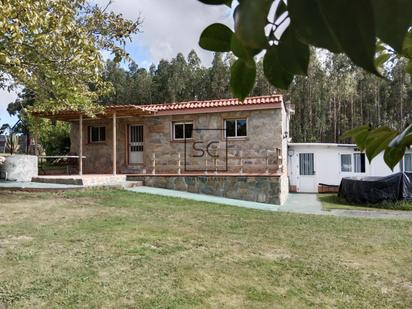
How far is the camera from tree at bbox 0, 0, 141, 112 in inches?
200

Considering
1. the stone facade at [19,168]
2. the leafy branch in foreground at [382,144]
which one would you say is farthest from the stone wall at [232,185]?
the leafy branch in foreground at [382,144]

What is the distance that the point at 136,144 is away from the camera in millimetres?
16797

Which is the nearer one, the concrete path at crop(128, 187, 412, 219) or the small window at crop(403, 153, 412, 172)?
the concrete path at crop(128, 187, 412, 219)

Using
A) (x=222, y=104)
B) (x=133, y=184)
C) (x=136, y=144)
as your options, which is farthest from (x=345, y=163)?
(x=133, y=184)

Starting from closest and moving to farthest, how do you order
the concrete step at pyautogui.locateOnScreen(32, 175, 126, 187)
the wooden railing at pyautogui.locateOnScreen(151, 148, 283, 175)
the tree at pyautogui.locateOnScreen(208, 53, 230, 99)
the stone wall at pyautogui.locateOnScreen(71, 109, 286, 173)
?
the concrete step at pyautogui.locateOnScreen(32, 175, 126, 187) < the wooden railing at pyautogui.locateOnScreen(151, 148, 283, 175) < the stone wall at pyautogui.locateOnScreen(71, 109, 286, 173) < the tree at pyautogui.locateOnScreen(208, 53, 230, 99)

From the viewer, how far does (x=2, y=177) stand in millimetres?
14883

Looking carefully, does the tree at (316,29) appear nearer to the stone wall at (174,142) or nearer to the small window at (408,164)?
the stone wall at (174,142)

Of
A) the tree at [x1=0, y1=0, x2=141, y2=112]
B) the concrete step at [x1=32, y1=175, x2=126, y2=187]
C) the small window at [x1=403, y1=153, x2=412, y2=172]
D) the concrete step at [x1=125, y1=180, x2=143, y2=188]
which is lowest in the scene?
the concrete step at [x1=125, y1=180, x2=143, y2=188]

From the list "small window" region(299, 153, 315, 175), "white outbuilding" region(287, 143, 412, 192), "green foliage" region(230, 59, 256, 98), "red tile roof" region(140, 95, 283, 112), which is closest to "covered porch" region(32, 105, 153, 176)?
"red tile roof" region(140, 95, 283, 112)

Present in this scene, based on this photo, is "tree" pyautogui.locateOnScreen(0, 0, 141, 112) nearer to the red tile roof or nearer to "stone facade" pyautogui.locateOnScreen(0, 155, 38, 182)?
"stone facade" pyautogui.locateOnScreen(0, 155, 38, 182)

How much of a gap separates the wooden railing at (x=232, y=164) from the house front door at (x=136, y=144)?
37.3 inches

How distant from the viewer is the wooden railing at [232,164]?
14.7 metres

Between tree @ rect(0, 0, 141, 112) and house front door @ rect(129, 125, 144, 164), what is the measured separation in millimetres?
7081

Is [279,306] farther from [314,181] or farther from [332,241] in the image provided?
[314,181]
